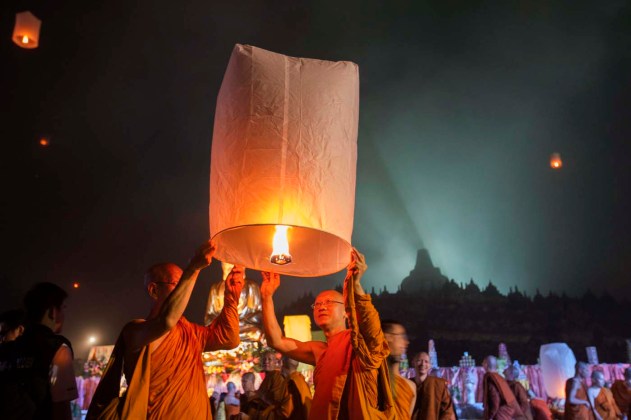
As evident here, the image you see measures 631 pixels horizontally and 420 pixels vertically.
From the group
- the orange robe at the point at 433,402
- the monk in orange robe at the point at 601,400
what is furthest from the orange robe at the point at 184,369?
the monk in orange robe at the point at 601,400

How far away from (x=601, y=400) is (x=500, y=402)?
2.79 m

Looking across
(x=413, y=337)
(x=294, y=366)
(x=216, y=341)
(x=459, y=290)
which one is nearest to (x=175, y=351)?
(x=216, y=341)

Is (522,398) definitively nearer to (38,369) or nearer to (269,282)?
(269,282)

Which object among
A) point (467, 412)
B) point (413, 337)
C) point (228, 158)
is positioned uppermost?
point (228, 158)

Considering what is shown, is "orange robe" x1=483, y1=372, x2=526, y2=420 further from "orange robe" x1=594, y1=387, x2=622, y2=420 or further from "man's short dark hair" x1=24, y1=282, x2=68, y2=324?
"man's short dark hair" x1=24, y1=282, x2=68, y2=324

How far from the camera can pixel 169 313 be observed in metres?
2.66

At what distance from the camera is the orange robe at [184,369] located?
2.73m

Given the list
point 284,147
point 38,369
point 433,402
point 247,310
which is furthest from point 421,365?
point 247,310

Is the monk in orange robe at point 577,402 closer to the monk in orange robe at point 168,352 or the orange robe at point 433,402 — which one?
the orange robe at point 433,402

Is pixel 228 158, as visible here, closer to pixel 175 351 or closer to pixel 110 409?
pixel 175 351

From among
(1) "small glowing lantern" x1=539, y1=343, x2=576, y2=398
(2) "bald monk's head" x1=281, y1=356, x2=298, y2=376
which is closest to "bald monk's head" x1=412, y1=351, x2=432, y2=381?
(2) "bald monk's head" x1=281, y1=356, x2=298, y2=376

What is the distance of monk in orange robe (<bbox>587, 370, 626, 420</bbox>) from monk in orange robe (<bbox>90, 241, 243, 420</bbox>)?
719cm

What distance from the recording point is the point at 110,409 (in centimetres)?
261

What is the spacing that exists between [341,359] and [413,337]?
2880 cm
